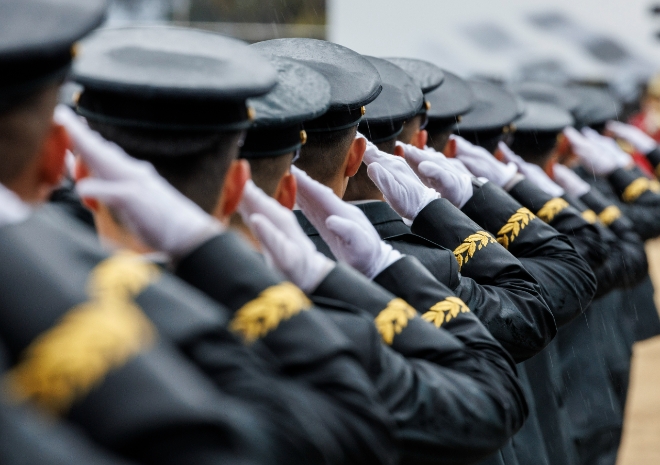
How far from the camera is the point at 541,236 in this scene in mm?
2893

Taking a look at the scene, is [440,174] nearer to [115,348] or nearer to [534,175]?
[534,175]

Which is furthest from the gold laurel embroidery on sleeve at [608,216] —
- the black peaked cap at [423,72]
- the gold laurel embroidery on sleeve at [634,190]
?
the black peaked cap at [423,72]

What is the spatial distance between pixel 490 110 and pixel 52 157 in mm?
2971

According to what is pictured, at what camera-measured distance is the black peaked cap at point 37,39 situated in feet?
3.44

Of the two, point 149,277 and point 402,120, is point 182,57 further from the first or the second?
point 402,120

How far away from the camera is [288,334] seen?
4.23 ft

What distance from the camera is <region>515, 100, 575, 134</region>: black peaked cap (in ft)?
14.3

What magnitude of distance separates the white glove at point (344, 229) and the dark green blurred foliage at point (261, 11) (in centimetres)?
1478

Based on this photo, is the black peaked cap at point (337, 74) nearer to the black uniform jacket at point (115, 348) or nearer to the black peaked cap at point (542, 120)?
the black uniform jacket at point (115, 348)

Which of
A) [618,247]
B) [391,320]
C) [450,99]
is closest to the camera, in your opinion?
[391,320]

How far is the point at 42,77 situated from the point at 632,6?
1118 centimetres

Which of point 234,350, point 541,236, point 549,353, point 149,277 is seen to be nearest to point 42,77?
point 149,277

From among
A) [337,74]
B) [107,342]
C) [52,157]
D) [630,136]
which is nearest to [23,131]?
[52,157]

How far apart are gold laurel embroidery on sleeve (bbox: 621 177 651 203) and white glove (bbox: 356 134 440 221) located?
3.01 meters
